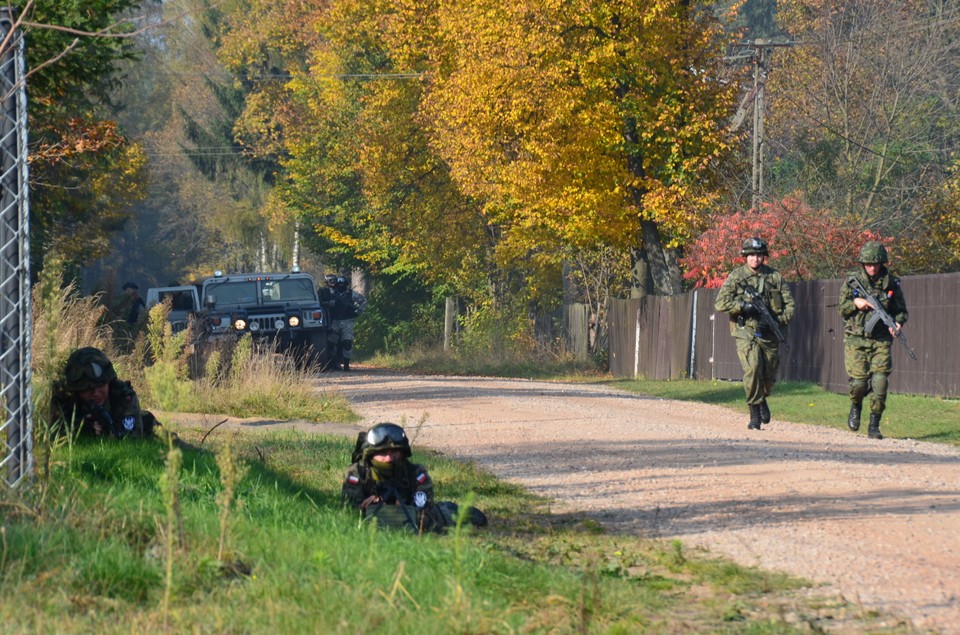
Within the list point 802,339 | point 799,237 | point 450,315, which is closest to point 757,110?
point 799,237

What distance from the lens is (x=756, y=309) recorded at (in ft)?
46.0

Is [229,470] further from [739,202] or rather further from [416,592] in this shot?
[739,202]

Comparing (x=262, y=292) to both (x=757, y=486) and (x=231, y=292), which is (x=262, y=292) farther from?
(x=757, y=486)

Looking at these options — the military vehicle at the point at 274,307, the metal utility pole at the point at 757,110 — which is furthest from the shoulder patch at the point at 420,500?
the military vehicle at the point at 274,307

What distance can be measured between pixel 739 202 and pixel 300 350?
9.63m

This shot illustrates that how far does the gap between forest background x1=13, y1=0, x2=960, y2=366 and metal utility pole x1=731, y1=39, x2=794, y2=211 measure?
0.65 feet

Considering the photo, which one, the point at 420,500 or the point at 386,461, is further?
the point at 386,461

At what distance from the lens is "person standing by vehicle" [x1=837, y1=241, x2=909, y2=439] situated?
13578 mm

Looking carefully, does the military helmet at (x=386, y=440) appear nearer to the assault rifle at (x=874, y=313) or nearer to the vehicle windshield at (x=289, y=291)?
the assault rifle at (x=874, y=313)

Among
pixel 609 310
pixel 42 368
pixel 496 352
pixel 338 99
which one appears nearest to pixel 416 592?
pixel 42 368

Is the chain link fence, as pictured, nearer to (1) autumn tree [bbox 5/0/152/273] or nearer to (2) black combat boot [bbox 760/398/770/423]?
(1) autumn tree [bbox 5/0/152/273]

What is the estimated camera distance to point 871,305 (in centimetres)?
1352

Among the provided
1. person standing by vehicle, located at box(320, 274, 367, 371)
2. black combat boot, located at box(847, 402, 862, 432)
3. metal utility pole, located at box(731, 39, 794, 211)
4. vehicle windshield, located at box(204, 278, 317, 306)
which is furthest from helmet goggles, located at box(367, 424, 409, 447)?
person standing by vehicle, located at box(320, 274, 367, 371)

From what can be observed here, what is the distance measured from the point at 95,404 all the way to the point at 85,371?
1.49ft
